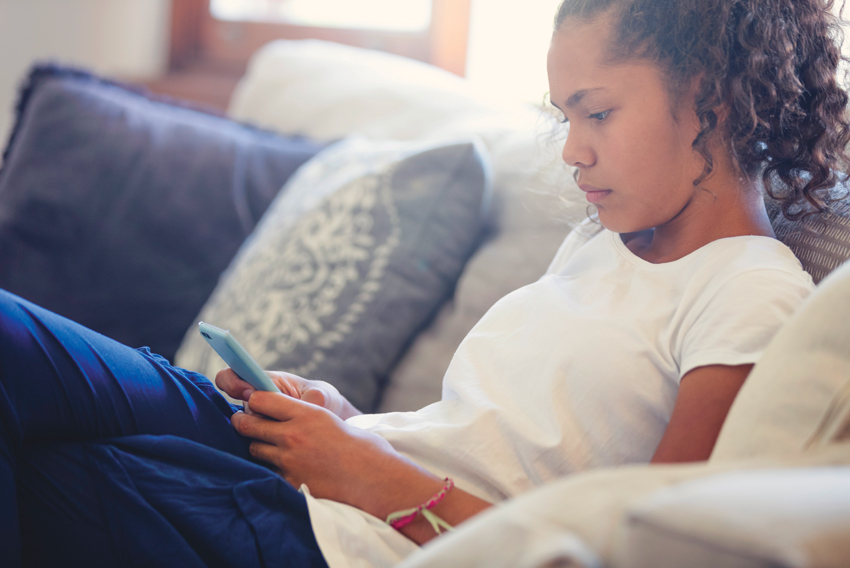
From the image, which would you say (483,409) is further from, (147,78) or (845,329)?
(147,78)

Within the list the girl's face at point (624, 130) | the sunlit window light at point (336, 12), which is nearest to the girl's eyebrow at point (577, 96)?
the girl's face at point (624, 130)

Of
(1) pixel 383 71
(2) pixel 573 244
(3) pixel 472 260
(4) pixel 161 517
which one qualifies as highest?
(1) pixel 383 71

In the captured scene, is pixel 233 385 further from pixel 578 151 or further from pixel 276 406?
pixel 578 151

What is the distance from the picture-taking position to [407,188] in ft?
3.72

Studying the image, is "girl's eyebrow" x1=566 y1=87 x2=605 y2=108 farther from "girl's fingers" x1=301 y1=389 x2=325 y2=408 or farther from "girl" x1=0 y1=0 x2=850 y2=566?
"girl's fingers" x1=301 y1=389 x2=325 y2=408

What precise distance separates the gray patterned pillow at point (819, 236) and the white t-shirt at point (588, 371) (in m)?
0.07

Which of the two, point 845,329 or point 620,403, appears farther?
point 620,403

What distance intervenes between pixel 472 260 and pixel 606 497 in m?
0.78

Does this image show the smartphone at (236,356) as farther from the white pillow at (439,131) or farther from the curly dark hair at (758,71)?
the curly dark hair at (758,71)

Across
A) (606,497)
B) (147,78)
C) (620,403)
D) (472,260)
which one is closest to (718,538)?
(606,497)

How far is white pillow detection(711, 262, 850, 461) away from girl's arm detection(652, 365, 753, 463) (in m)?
0.06

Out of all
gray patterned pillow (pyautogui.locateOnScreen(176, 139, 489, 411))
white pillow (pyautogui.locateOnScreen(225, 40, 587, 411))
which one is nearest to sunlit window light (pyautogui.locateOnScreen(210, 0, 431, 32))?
white pillow (pyautogui.locateOnScreen(225, 40, 587, 411))

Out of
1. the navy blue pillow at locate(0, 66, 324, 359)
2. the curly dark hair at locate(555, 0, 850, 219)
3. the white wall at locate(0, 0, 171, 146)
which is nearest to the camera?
the curly dark hair at locate(555, 0, 850, 219)

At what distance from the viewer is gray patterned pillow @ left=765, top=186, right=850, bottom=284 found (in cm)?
69
